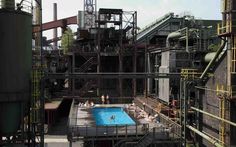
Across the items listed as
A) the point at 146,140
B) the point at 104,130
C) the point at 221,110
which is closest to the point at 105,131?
the point at 104,130

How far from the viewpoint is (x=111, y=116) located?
34906 mm

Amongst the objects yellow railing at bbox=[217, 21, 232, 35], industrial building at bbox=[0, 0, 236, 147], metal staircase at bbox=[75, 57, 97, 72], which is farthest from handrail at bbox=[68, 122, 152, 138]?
metal staircase at bbox=[75, 57, 97, 72]

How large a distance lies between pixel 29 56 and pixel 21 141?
199 inches

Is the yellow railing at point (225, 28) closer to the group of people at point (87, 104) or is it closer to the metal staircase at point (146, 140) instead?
the metal staircase at point (146, 140)

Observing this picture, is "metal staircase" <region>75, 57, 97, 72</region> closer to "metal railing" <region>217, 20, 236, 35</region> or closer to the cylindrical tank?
the cylindrical tank

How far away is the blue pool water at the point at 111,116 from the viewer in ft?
104

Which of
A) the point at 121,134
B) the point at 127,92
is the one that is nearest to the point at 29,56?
the point at 121,134

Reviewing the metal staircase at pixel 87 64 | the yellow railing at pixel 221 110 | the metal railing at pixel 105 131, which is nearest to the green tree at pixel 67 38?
the metal staircase at pixel 87 64

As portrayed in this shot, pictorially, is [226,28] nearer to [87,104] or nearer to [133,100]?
[87,104]

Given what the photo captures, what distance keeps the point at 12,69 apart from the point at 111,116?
16348 mm

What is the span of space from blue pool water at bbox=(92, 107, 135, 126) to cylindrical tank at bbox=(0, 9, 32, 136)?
1104cm

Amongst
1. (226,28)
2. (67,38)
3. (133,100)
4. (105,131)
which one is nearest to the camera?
(226,28)

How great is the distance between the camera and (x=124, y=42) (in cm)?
5197

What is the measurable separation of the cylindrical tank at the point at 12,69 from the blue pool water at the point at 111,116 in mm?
11038
